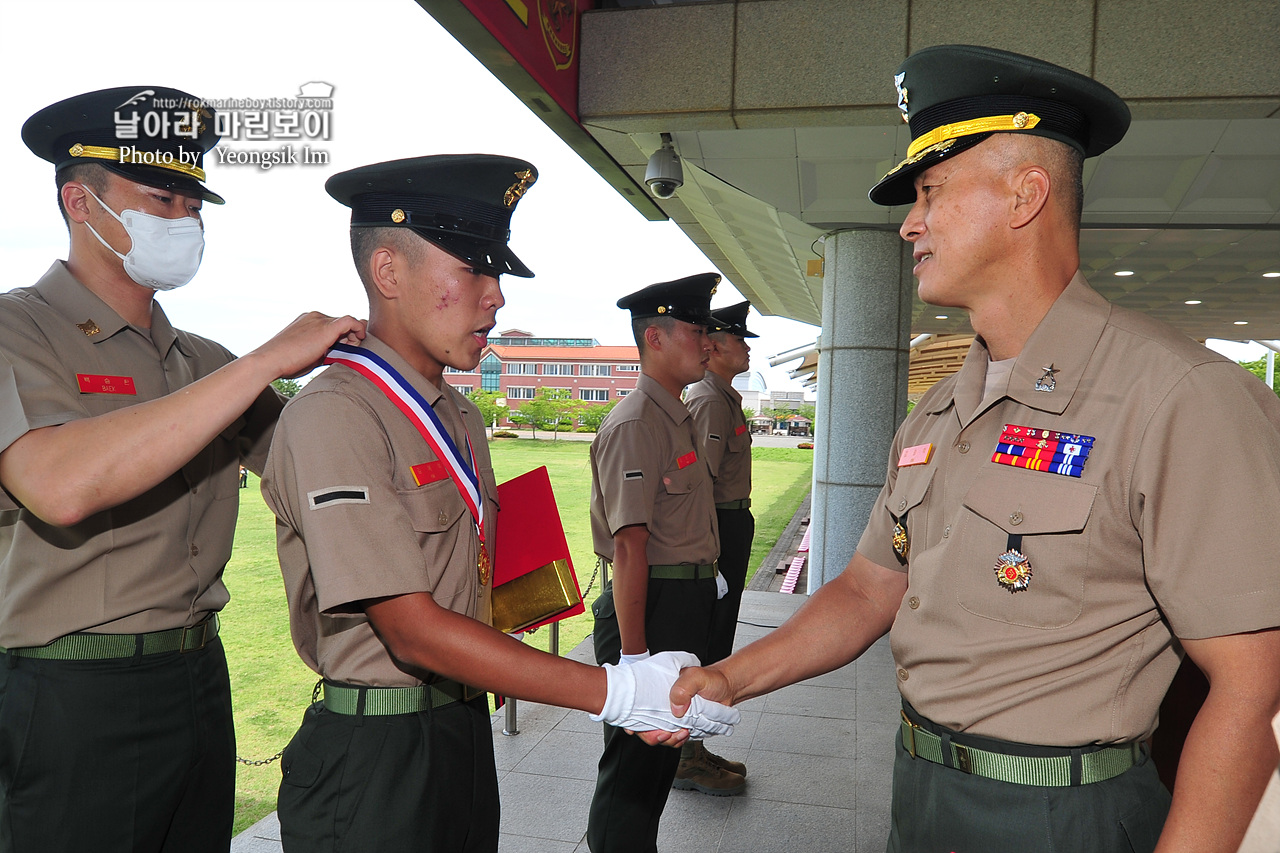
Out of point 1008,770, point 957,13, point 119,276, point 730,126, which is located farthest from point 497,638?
point 957,13

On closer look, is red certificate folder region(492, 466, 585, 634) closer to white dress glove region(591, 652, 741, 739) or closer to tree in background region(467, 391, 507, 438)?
white dress glove region(591, 652, 741, 739)

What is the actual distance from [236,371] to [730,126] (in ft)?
12.8

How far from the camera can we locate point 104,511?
198cm

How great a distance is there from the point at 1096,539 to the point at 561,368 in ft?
212

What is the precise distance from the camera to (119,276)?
7.11 ft

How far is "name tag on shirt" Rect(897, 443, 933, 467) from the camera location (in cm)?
166

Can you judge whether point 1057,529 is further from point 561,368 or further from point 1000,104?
point 561,368

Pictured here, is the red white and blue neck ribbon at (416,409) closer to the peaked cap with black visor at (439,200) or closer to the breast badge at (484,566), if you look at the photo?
the breast badge at (484,566)

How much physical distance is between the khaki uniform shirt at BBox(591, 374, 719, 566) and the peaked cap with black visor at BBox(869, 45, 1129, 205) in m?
1.95

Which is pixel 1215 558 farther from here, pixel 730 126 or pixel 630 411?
pixel 730 126

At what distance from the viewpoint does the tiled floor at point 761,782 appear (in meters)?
→ 3.31

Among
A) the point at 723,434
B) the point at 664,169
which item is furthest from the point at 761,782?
the point at 664,169

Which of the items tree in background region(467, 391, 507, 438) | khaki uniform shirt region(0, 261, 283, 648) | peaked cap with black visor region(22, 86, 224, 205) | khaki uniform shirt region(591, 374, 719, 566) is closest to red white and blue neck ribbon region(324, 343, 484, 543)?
khaki uniform shirt region(0, 261, 283, 648)

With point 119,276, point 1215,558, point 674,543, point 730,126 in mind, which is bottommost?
point 674,543
